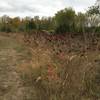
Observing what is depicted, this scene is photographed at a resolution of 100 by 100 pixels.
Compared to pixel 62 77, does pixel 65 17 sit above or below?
above

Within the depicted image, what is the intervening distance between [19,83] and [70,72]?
4.28 ft

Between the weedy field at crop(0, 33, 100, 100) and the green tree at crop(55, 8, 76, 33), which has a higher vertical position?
the green tree at crop(55, 8, 76, 33)

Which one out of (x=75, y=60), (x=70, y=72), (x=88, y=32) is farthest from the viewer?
(x=88, y=32)

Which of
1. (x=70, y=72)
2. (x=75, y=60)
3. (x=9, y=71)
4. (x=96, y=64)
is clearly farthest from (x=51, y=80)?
(x=9, y=71)

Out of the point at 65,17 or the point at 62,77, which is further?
the point at 65,17

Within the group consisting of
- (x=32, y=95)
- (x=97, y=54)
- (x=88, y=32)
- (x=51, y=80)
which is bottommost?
(x=32, y=95)

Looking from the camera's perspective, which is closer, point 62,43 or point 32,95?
point 32,95

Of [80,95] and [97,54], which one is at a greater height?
[97,54]

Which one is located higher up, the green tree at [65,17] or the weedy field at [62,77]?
the green tree at [65,17]

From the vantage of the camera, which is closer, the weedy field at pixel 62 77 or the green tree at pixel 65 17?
the weedy field at pixel 62 77

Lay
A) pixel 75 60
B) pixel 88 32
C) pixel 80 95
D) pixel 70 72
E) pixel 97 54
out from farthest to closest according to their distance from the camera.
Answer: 1. pixel 88 32
2. pixel 97 54
3. pixel 75 60
4. pixel 70 72
5. pixel 80 95

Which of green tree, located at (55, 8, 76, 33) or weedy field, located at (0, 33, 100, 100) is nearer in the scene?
weedy field, located at (0, 33, 100, 100)

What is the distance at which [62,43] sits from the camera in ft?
20.5

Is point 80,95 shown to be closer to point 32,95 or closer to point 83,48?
point 32,95
